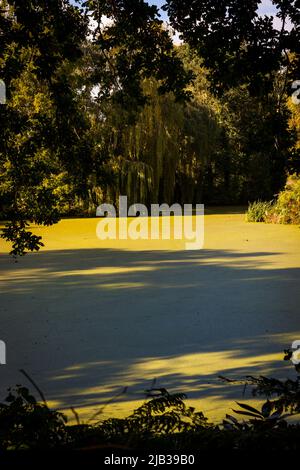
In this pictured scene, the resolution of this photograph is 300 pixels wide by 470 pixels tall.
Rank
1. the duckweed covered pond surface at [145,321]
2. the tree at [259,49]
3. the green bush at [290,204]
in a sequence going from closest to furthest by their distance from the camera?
the tree at [259,49]
the duckweed covered pond surface at [145,321]
the green bush at [290,204]

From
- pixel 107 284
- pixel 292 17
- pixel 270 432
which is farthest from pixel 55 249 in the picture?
pixel 270 432

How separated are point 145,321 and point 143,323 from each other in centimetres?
7

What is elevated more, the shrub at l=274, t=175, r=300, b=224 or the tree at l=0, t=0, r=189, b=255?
the tree at l=0, t=0, r=189, b=255

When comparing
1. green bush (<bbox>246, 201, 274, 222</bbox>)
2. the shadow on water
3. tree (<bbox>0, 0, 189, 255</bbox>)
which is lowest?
the shadow on water

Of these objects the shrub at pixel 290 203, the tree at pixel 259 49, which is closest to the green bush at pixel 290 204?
the shrub at pixel 290 203

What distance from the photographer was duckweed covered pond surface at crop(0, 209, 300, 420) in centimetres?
322

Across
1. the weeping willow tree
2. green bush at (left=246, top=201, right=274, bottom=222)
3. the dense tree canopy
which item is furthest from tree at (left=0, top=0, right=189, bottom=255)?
the weeping willow tree

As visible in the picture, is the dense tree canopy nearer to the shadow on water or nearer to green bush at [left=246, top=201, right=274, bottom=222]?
the shadow on water

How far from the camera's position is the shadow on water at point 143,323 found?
10.9 ft

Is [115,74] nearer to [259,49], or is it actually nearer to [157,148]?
[259,49]

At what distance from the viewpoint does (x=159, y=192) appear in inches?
676

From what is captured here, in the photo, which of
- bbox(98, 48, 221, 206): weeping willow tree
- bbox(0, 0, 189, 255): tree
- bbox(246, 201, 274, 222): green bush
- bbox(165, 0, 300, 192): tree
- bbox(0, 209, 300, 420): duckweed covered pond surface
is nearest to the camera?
bbox(165, 0, 300, 192): tree

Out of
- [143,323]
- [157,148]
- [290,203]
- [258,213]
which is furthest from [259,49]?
[157,148]

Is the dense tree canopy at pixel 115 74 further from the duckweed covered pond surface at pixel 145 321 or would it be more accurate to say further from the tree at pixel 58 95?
the duckweed covered pond surface at pixel 145 321
